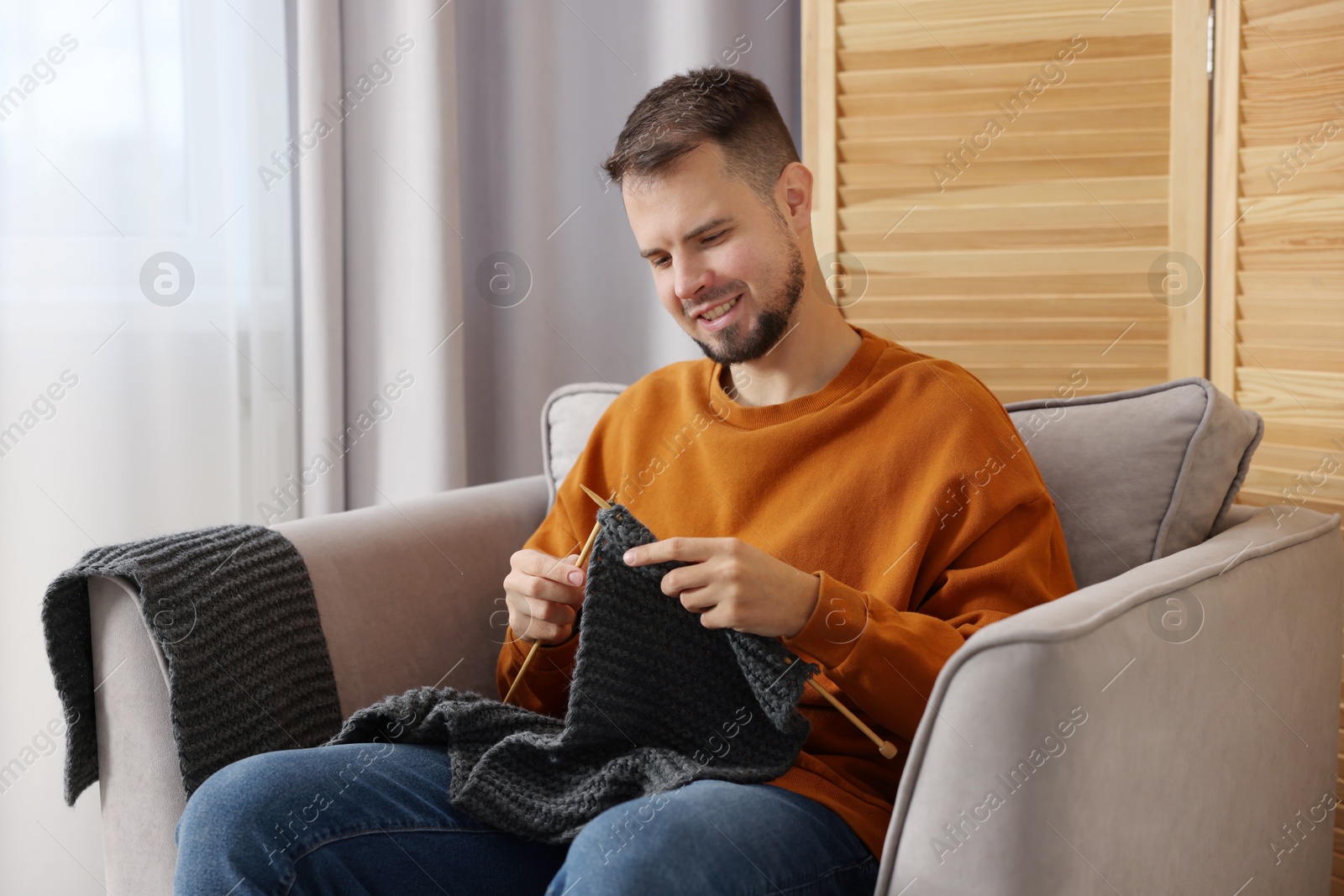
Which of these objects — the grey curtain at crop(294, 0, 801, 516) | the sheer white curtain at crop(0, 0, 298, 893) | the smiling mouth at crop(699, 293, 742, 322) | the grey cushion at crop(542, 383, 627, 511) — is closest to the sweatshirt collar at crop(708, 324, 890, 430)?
the smiling mouth at crop(699, 293, 742, 322)

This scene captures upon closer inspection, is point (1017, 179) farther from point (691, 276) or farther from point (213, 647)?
point (213, 647)

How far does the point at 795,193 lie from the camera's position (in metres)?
1.25

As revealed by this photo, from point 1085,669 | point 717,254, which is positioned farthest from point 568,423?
point 1085,669

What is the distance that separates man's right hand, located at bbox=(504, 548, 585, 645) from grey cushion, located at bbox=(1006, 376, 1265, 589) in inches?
22.7

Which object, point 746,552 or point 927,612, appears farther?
point 927,612

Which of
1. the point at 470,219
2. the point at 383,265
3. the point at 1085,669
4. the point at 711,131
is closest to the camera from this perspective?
the point at 1085,669

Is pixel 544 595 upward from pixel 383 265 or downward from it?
downward

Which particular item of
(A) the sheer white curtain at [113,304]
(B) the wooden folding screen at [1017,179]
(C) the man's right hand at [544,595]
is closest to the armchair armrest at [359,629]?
(C) the man's right hand at [544,595]

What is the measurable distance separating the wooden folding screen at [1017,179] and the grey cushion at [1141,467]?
1.01ft

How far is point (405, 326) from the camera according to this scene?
198cm

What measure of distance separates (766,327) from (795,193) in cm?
18

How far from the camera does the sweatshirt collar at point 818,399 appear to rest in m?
1.18

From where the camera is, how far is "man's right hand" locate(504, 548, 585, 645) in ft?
3.48

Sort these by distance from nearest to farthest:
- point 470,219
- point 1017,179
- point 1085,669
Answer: point 1085,669 → point 1017,179 → point 470,219
